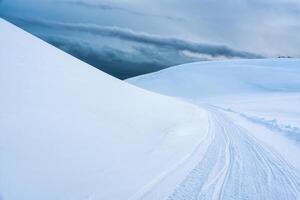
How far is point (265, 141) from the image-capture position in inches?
516

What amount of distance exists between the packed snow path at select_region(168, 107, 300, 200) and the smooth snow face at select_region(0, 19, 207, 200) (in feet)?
1.98

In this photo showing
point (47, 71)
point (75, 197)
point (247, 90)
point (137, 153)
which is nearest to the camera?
point (75, 197)

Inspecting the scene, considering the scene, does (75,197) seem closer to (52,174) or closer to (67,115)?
(52,174)

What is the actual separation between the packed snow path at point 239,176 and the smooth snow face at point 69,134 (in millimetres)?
605

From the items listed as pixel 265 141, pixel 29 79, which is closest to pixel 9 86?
pixel 29 79

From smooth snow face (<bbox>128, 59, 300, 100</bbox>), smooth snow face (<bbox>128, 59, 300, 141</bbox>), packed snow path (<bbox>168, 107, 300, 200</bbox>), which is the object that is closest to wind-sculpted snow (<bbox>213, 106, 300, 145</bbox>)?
packed snow path (<bbox>168, 107, 300, 200</bbox>)

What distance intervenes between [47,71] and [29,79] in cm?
168

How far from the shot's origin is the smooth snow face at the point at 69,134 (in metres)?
5.87

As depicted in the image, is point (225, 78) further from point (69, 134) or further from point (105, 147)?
point (69, 134)

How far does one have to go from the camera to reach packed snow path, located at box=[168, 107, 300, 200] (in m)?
6.57

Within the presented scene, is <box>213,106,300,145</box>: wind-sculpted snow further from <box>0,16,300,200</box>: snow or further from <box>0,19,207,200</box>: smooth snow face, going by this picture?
<box>0,19,207,200</box>: smooth snow face

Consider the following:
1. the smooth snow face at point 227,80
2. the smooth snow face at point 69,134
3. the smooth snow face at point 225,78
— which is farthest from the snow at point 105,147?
the smooth snow face at point 225,78

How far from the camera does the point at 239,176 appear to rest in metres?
7.81

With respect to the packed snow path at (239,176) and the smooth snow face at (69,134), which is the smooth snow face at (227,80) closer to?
the smooth snow face at (69,134)
